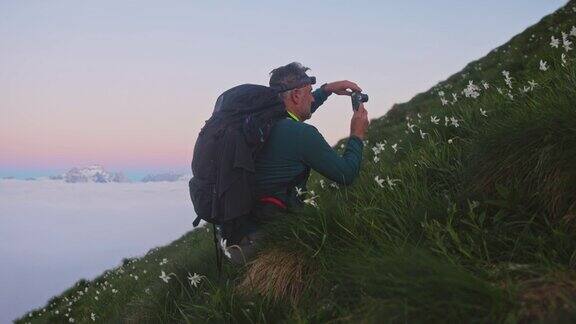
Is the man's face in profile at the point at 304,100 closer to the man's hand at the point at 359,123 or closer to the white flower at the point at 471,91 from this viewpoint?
the man's hand at the point at 359,123

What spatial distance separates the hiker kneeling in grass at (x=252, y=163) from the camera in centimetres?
479

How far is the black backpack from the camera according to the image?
477 centimetres

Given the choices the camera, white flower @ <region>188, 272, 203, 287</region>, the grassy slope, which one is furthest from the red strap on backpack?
the camera

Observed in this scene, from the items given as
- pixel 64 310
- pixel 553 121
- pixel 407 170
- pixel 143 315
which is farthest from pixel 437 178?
pixel 64 310

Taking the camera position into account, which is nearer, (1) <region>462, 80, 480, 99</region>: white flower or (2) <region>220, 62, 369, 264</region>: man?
(2) <region>220, 62, 369, 264</region>: man

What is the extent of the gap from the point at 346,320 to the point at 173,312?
7.74 feet

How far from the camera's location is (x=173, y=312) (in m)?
4.76

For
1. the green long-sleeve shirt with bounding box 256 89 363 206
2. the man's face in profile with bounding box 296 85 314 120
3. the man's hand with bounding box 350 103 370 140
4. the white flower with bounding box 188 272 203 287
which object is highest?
the man's face in profile with bounding box 296 85 314 120

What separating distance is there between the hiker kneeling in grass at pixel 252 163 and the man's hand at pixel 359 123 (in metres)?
0.05

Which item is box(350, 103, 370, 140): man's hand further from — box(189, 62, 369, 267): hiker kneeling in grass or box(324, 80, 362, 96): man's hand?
box(324, 80, 362, 96): man's hand

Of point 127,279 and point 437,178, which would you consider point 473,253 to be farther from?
point 127,279

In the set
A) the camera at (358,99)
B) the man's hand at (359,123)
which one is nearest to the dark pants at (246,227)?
the man's hand at (359,123)

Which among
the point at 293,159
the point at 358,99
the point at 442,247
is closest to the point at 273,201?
the point at 293,159

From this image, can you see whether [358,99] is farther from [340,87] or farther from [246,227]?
[246,227]
